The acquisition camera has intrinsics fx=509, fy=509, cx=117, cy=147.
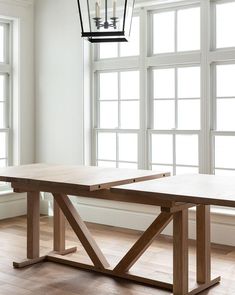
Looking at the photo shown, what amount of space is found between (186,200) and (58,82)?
365cm

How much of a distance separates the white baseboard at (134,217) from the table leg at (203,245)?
4.43 feet

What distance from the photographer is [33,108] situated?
6672mm

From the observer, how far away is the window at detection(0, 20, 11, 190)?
647cm

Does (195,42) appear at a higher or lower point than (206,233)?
higher

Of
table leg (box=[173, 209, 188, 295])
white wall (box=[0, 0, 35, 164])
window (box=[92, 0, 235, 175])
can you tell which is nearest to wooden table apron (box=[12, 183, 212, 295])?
table leg (box=[173, 209, 188, 295])

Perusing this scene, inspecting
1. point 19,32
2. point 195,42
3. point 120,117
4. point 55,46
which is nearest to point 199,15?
point 195,42

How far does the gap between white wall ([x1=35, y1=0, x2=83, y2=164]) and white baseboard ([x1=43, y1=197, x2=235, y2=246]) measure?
593 millimetres

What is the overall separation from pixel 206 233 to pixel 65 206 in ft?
4.03

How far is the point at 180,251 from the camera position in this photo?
3.57m

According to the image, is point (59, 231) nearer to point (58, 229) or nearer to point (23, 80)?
point (58, 229)

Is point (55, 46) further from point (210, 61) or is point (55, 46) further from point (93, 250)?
point (93, 250)

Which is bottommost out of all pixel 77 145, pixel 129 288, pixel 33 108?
pixel 129 288

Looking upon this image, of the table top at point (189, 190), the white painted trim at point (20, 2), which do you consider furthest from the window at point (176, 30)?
the table top at point (189, 190)

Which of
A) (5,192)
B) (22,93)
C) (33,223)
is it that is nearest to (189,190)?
(33,223)
